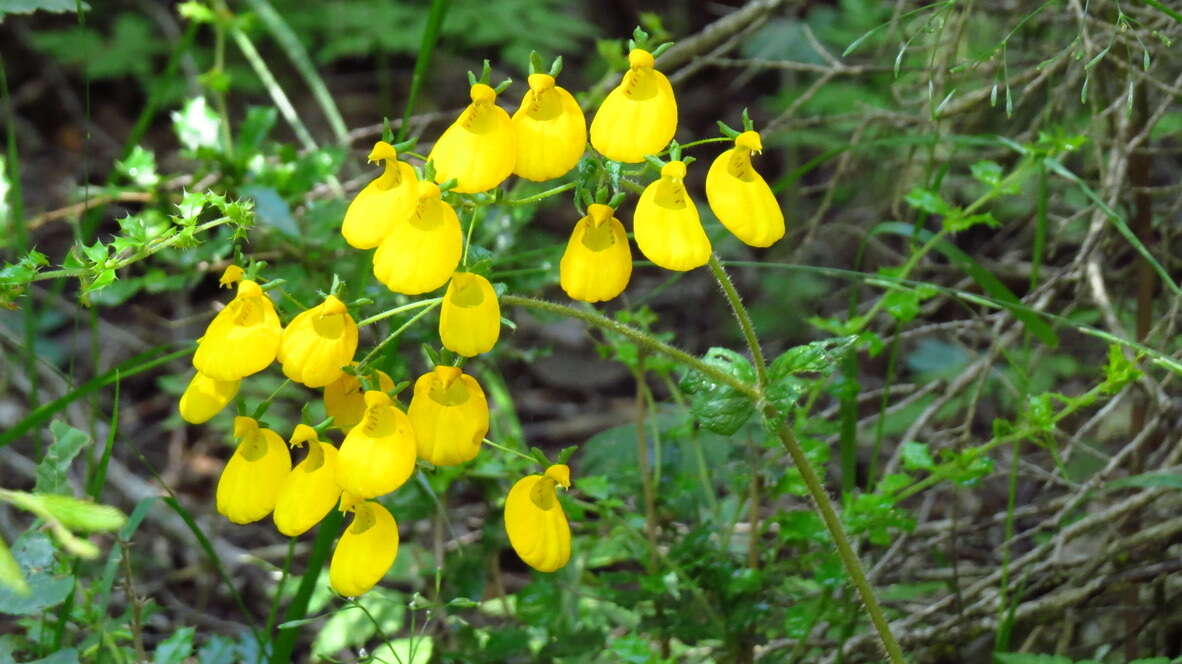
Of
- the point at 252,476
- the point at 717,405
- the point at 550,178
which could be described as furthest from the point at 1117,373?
the point at 252,476

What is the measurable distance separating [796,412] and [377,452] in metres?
0.86

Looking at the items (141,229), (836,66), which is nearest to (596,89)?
(836,66)

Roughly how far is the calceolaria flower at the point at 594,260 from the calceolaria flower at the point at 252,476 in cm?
37

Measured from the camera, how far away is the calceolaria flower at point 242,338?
49.8 inches

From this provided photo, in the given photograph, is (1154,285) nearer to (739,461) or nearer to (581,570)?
(739,461)

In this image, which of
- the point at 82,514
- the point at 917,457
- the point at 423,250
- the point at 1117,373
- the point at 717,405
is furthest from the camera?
the point at 917,457

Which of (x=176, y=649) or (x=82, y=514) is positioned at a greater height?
(x=176, y=649)

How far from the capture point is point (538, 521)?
1.35 meters

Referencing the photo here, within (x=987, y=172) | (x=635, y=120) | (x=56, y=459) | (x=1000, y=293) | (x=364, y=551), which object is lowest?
(x=364, y=551)

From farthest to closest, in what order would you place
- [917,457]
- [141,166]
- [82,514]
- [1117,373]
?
[141,166]
[917,457]
[1117,373]
[82,514]

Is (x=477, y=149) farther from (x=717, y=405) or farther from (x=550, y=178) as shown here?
(x=717, y=405)

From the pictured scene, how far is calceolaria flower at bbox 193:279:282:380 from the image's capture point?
4.15 ft

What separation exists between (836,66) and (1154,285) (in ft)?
2.39

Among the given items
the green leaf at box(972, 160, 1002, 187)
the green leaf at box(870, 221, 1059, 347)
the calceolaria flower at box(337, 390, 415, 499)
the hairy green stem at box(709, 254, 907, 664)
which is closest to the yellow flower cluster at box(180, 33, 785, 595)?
the calceolaria flower at box(337, 390, 415, 499)
